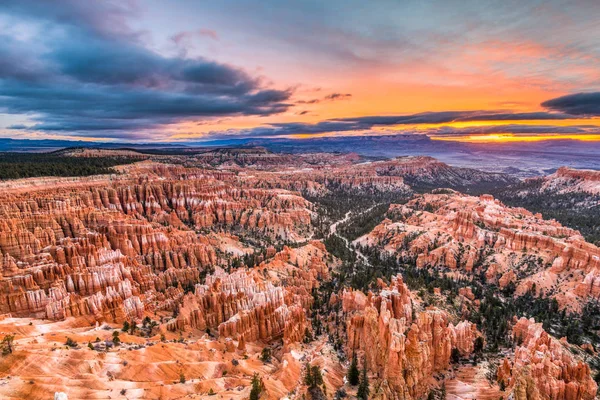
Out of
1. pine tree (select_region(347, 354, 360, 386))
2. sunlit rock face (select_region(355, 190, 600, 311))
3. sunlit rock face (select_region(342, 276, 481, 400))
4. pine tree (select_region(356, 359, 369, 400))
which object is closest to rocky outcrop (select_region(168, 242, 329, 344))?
sunlit rock face (select_region(342, 276, 481, 400))

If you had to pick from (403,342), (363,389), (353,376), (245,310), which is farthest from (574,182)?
(363,389)

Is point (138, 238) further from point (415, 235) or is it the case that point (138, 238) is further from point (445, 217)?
point (445, 217)

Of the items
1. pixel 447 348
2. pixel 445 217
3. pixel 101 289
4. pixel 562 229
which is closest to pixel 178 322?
pixel 101 289

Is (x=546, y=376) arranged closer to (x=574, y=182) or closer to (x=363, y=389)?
(x=363, y=389)

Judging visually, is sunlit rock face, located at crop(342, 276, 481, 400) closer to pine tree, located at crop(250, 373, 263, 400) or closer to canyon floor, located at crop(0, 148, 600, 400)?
canyon floor, located at crop(0, 148, 600, 400)

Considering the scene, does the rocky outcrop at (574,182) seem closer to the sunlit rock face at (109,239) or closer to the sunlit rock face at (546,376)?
the sunlit rock face at (109,239)

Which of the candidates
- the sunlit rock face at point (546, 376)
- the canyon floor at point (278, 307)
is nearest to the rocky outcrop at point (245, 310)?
the canyon floor at point (278, 307)
